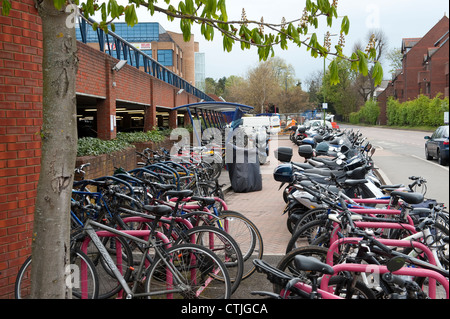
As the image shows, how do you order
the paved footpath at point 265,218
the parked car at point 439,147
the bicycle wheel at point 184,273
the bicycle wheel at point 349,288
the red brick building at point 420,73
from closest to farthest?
the bicycle wheel at point 349,288 → the bicycle wheel at point 184,273 → the paved footpath at point 265,218 → the parked car at point 439,147 → the red brick building at point 420,73

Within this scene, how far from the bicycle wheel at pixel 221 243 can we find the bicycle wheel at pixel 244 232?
0.62m

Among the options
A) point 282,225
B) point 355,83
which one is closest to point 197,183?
point 282,225

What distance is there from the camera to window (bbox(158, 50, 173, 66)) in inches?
2347

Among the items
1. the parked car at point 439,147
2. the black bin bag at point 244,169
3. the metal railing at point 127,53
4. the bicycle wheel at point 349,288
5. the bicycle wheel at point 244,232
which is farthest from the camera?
the parked car at point 439,147

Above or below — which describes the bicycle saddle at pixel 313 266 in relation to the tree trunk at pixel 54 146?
below

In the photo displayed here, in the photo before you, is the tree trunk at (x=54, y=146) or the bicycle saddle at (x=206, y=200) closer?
the tree trunk at (x=54, y=146)

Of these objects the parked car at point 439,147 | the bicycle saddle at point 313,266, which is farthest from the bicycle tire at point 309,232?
the parked car at point 439,147

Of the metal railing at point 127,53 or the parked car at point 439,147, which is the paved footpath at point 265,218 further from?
the parked car at point 439,147

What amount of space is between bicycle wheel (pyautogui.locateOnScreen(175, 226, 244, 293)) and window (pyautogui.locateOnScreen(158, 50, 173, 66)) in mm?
57945

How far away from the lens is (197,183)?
22.2 ft

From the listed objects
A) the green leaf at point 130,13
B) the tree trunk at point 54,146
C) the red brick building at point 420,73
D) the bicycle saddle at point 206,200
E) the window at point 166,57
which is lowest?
the bicycle saddle at point 206,200

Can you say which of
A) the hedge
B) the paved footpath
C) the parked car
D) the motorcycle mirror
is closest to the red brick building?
the hedge

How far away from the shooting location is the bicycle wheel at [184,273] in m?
3.48

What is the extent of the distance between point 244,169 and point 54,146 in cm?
866
